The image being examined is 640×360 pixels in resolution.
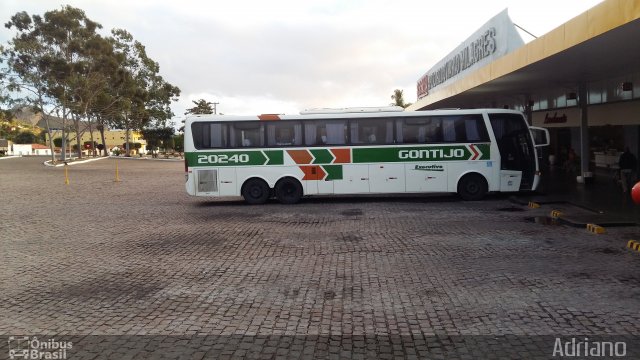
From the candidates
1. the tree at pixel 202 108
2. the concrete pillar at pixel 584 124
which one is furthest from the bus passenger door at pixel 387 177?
the tree at pixel 202 108

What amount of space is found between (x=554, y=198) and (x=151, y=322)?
1367 cm

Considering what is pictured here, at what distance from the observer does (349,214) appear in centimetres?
1401

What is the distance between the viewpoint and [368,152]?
54.3 ft

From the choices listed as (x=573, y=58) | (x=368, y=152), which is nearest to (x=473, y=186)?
(x=368, y=152)

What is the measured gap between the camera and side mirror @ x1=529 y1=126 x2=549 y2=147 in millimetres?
16970

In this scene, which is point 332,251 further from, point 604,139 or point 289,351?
point 604,139

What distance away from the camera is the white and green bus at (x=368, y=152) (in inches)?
650

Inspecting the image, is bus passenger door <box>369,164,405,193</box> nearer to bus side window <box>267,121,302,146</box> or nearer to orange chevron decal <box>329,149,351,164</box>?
orange chevron decal <box>329,149,351,164</box>

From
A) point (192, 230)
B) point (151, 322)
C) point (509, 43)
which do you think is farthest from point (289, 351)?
point (509, 43)

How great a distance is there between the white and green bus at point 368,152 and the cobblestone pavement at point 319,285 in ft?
12.1

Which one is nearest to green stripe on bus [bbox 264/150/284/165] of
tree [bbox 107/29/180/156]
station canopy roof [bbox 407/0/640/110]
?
station canopy roof [bbox 407/0/640/110]

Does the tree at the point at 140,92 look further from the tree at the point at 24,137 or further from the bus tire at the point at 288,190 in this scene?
the tree at the point at 24,137

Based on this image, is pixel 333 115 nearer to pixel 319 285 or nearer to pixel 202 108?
pixel 319 285

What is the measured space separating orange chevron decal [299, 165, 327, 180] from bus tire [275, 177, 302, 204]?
38cm
